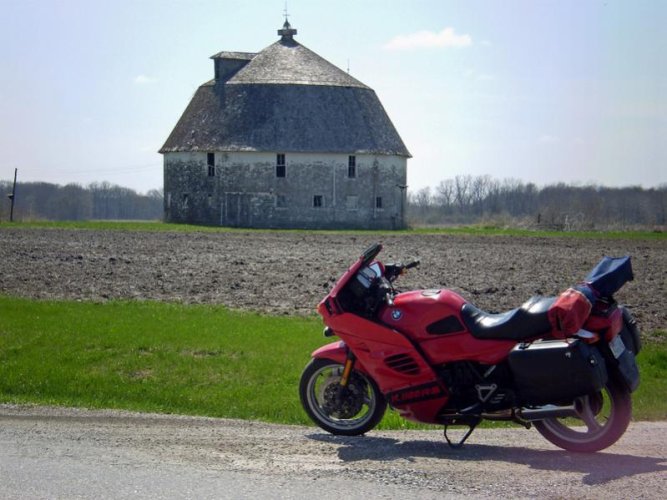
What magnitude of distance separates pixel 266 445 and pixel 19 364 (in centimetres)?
650

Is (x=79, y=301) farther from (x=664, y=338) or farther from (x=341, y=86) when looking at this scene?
(x=341, y=86)

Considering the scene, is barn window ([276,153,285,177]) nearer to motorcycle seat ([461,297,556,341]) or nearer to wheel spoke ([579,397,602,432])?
motorcycle seat ([461,297,556,341])

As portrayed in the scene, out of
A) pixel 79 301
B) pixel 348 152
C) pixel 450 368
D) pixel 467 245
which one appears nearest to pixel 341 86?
pixel 348 152

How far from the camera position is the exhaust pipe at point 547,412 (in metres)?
8.01

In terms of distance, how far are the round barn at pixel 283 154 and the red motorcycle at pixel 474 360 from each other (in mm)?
59553

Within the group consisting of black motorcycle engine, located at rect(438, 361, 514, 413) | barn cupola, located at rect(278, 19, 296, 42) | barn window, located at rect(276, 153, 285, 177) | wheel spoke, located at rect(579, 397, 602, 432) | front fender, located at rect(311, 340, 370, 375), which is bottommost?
wheel spoke, located at rect(579, 397, 602, 432)

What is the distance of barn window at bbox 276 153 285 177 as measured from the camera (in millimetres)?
69375

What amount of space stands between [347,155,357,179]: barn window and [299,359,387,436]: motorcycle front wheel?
2423 inches

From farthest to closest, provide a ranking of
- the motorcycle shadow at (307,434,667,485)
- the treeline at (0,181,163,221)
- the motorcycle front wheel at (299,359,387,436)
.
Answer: the treeline at (0,181,163,221), the motorcycle front wheel at (299,359,387,436), the motorcycle shadow at (307,434,667,485)

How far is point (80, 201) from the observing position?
445 ft

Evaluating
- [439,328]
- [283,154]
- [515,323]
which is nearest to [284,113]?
[283,154]

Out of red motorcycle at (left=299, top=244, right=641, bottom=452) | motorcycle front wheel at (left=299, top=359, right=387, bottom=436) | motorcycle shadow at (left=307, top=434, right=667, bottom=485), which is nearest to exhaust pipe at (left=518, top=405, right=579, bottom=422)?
red motorcycle at (left=299, top=244, right=641, bottom=452)

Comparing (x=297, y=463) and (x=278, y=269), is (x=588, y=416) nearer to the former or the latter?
(x=297, y=463)

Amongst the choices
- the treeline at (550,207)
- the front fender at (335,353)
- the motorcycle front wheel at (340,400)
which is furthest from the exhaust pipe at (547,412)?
the treeline at (550,207)
